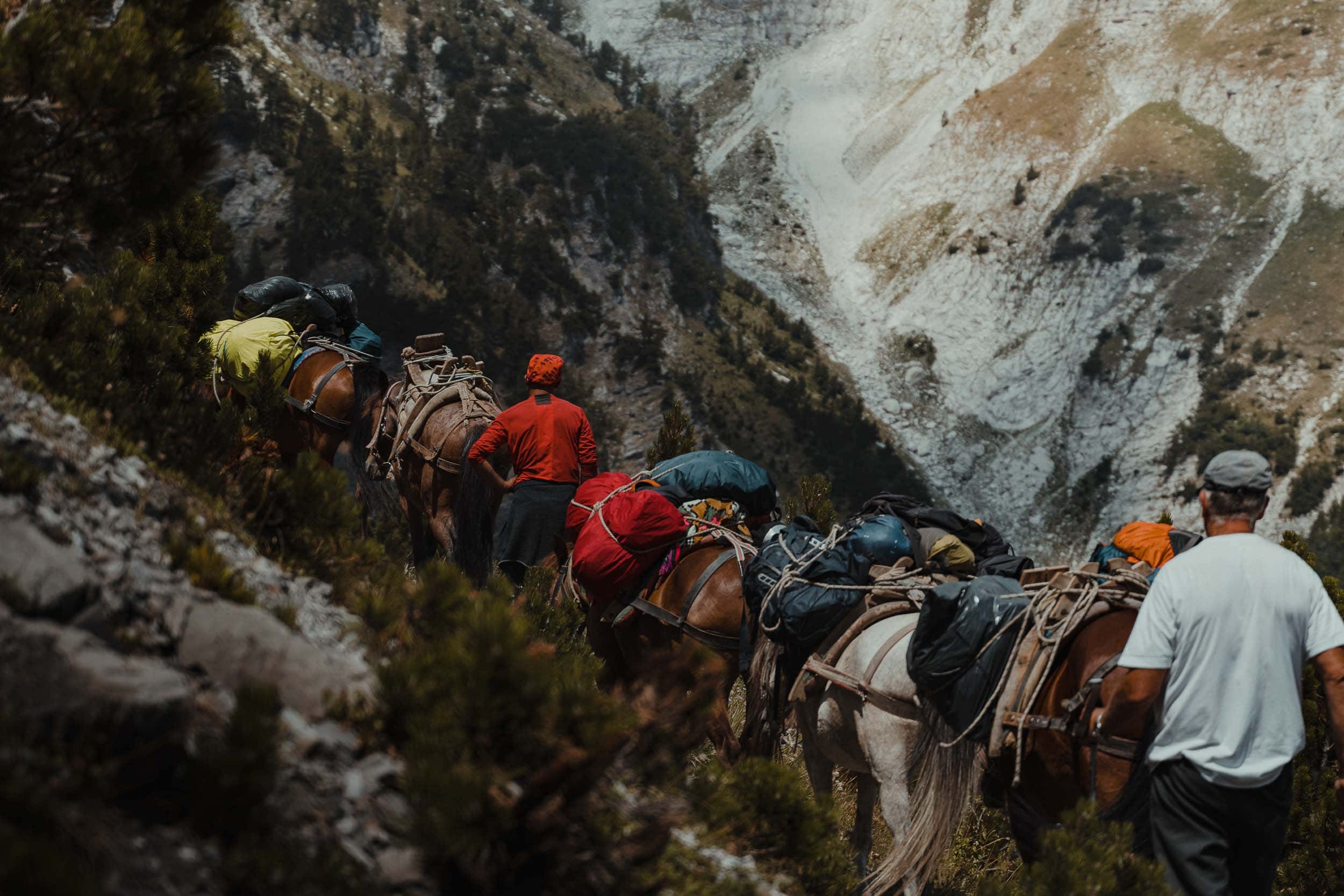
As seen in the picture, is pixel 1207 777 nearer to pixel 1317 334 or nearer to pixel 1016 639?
pixel 1016 639

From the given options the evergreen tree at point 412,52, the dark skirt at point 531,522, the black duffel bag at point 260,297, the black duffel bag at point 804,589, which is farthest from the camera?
the evergreen tree at point 412,52

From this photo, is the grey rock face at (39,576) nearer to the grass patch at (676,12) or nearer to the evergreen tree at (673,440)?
A: the evergreen tree at (673,440)

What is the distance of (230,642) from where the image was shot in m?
3.37

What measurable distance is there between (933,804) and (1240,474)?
223cm

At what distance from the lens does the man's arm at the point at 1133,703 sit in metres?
4.02

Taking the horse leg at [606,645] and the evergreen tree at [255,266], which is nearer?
the horse leg at [606,645]

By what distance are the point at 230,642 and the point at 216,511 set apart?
1.31 m

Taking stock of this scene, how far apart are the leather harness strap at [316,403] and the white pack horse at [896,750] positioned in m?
5.18

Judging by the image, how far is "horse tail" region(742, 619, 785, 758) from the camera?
20.3 ft

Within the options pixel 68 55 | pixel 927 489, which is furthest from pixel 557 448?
pixel 927 489

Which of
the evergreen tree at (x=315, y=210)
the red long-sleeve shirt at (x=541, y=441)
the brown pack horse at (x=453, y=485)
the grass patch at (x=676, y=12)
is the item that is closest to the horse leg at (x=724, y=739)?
the red long-sleeve shirt at (x=541, y=441)

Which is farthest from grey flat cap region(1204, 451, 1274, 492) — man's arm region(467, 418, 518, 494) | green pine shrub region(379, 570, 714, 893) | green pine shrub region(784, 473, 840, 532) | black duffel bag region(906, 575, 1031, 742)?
man's arm region(467, 418, 518, 494)

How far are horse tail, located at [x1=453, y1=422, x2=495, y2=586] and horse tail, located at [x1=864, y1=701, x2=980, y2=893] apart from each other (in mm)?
4779

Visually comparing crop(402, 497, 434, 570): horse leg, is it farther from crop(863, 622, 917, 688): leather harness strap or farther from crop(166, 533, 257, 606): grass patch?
crop(166, 533, 257, 606): grass patch
